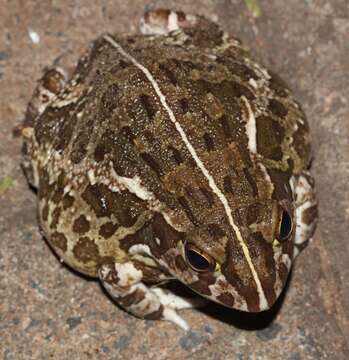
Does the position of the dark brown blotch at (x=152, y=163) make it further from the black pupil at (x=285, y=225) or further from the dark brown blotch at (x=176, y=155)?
the black pupil at (x=285, y=225)

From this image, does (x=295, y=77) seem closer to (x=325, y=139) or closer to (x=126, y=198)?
(x=325, y=139)

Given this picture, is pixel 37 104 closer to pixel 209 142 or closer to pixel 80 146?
pixel 80 146

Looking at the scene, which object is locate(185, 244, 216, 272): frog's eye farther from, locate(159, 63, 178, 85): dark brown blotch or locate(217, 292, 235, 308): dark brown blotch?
locate(159, 63, 178, 85): dark brown blotch

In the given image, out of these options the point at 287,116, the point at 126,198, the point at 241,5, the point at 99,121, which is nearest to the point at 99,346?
the point at 126,198

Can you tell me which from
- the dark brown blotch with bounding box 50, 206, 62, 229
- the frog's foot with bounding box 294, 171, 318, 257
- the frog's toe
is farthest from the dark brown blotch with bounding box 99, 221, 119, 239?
the frog's foot with bounding box 294, 171, 318, 257

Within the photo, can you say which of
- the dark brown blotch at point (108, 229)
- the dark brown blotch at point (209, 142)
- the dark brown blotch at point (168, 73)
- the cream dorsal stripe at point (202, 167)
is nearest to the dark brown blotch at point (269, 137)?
the dark brown blotch at point (209, 142)

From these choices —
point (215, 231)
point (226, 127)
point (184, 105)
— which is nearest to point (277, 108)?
point (226, 127)
